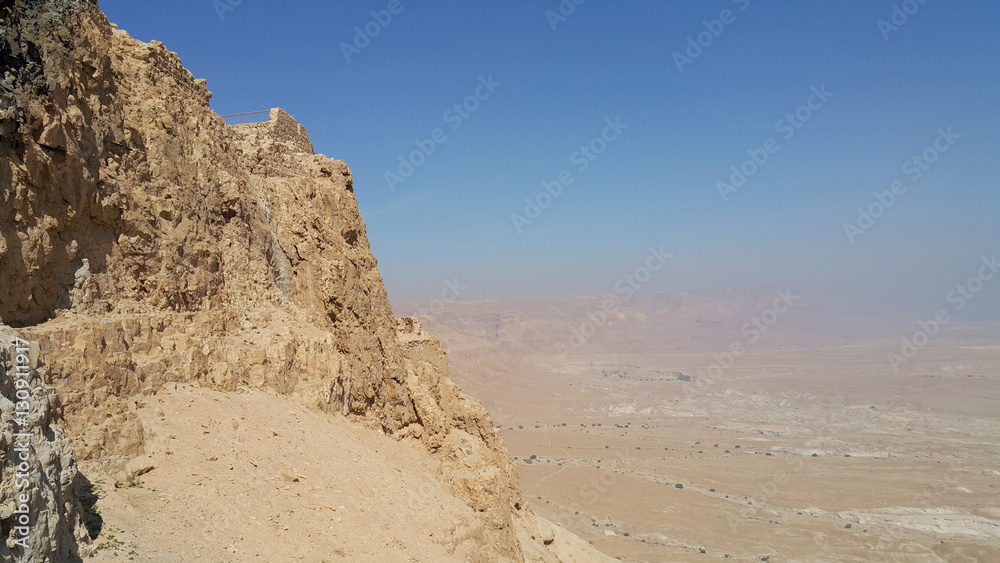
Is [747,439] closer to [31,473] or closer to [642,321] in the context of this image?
[31,473]

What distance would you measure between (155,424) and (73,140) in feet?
14.7

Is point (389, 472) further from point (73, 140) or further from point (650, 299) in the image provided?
point (650, 299)

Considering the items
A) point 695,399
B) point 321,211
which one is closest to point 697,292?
point 695,399

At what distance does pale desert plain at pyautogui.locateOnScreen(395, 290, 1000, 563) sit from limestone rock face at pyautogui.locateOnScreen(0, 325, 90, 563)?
28.3 metres

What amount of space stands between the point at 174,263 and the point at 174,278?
0.28 meters

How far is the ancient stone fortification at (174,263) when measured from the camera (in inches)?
338

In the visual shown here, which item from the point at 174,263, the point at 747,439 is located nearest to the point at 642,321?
the point at 747,439

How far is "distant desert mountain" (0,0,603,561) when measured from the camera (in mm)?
8461

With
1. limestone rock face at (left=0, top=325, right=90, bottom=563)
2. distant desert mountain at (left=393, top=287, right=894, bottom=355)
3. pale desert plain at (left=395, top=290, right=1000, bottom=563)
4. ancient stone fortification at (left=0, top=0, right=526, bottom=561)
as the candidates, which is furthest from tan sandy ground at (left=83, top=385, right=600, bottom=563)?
distant desert mountain at (left=393, top=287, right=894, bottom=355)

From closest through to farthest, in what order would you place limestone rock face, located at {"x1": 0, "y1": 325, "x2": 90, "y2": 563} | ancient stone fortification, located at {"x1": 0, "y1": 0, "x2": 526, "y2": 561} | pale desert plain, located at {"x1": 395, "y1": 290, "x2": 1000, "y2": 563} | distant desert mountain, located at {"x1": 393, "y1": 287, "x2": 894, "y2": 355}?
1. limestone rock face, located at {"x1": 0, "y1": 325, "x2": 90, "y2": 563}
2. ancient stone fortification, located at {"x1": 0, "y1": 0, "x2": 526, "y2": 561}
3. pale desert plain, located at {"x1": 395, "y1": 290, "x2": 1000, "y2": 563}
4. distant desert mountain, located at {"x1": 393, "y1": 287, "x2": 894, "y2": 355}

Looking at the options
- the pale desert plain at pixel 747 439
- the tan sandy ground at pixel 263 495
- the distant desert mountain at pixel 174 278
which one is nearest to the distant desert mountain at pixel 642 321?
the pale desert plain at pixel 747 439

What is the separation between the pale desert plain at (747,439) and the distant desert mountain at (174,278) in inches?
741

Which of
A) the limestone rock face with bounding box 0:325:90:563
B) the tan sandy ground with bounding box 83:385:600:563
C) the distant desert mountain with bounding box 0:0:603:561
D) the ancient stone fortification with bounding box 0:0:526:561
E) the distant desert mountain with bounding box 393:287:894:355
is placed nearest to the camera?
the limestone rock face with bounding box 0:325:90:563

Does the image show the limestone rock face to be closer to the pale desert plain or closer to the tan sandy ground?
the tan sandy ground
